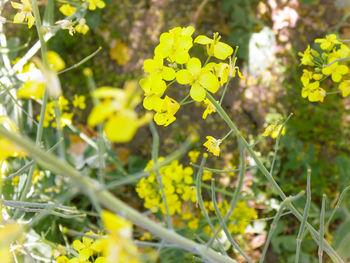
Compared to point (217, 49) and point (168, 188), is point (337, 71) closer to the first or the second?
point (217, 49)

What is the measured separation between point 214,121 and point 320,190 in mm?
722

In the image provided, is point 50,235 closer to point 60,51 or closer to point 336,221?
point 60,51

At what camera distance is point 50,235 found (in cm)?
188

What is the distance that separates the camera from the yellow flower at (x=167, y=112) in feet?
3.44

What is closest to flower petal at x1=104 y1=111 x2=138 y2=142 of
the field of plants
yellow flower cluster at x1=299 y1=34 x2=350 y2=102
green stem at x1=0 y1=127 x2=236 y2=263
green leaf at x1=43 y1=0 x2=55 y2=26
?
green stem at x1=0 y1=127 x2=236 y2=263

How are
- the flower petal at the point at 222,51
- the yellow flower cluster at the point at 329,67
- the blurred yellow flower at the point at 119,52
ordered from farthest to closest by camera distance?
the blurred yellow flower at the point at 119,52
the yellow flower cluster at the point at 329,67
the flower petal at the point at 222,51

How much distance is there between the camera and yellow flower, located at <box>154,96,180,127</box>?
105 cm

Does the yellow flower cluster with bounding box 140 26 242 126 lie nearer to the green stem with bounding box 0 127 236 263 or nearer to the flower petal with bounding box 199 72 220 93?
the flower petal with bounding box 199 72 220 93

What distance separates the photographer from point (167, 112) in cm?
106

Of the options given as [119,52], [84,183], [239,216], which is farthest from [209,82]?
[119,52]

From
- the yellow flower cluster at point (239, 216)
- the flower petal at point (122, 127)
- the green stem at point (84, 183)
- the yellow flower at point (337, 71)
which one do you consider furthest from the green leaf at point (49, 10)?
the yellow flower cluster at point (239, 216)

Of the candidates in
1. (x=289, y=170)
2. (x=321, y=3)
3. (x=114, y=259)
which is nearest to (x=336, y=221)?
(x=289, y=170)

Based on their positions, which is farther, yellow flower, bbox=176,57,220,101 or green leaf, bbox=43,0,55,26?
green leaf, bbox=43,0,55,26

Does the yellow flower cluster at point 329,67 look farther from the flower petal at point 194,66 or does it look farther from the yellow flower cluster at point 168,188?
the yellow flower cluster at point 168,188
